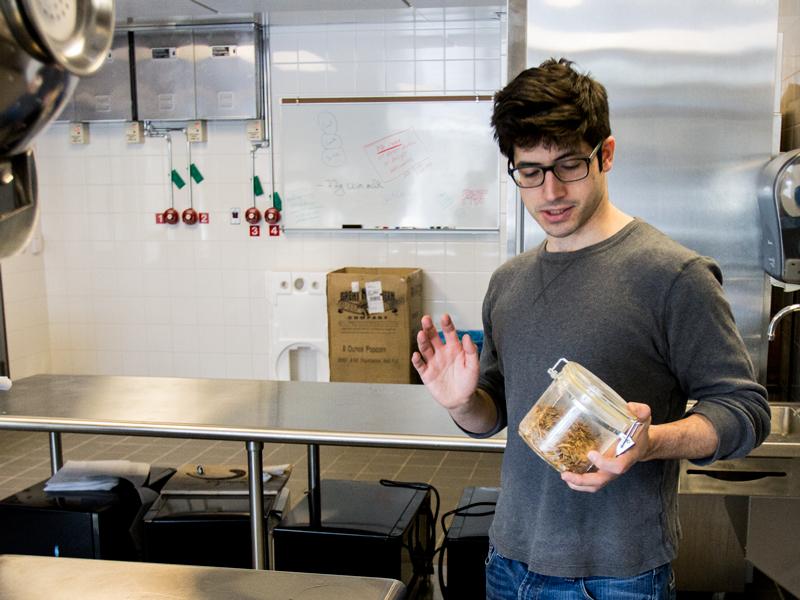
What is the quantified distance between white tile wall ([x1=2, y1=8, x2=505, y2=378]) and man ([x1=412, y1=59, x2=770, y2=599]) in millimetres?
3805

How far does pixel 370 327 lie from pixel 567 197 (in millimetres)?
3472

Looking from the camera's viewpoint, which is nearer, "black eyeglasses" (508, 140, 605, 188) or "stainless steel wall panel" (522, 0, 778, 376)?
"black eyeglasses" (508, 140, 605, 188)

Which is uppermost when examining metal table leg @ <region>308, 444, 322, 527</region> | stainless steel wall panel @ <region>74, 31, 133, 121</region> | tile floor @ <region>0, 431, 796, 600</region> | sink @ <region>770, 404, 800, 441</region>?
stainless steel wall panel @ <region>74, 31, 133, 121</region>

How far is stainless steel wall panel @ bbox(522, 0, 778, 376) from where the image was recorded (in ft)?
8.96

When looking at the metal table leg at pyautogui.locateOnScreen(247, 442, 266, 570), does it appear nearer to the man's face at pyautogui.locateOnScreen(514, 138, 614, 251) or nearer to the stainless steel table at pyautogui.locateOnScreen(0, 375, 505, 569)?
the stainless steel table at pyautogui.locateOnScreen(0, 375, 505, 569)

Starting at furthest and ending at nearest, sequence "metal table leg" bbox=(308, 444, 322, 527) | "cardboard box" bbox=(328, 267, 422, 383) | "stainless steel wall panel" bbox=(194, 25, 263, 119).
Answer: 1. "stainless steel wall panel" bbox=(194, 25, 263, 119)
2. "cardboard box" bbox=(328, 267, 422, 383)
3. "metal table leg" bbox=(308, 444, 322, 527)

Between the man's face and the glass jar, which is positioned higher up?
the man's face

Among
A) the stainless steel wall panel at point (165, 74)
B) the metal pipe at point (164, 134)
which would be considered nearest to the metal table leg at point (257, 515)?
the stainless steel wall panel at point (165, 74)

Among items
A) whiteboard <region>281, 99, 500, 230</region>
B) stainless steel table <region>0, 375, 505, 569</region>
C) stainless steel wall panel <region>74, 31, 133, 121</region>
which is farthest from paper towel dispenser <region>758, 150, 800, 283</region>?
stainless steel wall panel <region>74, 31, 133, 121</region>

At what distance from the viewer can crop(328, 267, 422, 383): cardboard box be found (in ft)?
15.9

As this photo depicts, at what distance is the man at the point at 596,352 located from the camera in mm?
1338

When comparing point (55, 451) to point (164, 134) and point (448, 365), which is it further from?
point (164, 134)

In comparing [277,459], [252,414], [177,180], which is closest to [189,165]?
[177,180]

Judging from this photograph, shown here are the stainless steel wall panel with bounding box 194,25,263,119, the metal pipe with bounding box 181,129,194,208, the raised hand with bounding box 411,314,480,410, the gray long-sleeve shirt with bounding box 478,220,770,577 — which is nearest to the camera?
the gray long-sleeve shirt with bounding box 478,220,770,577
